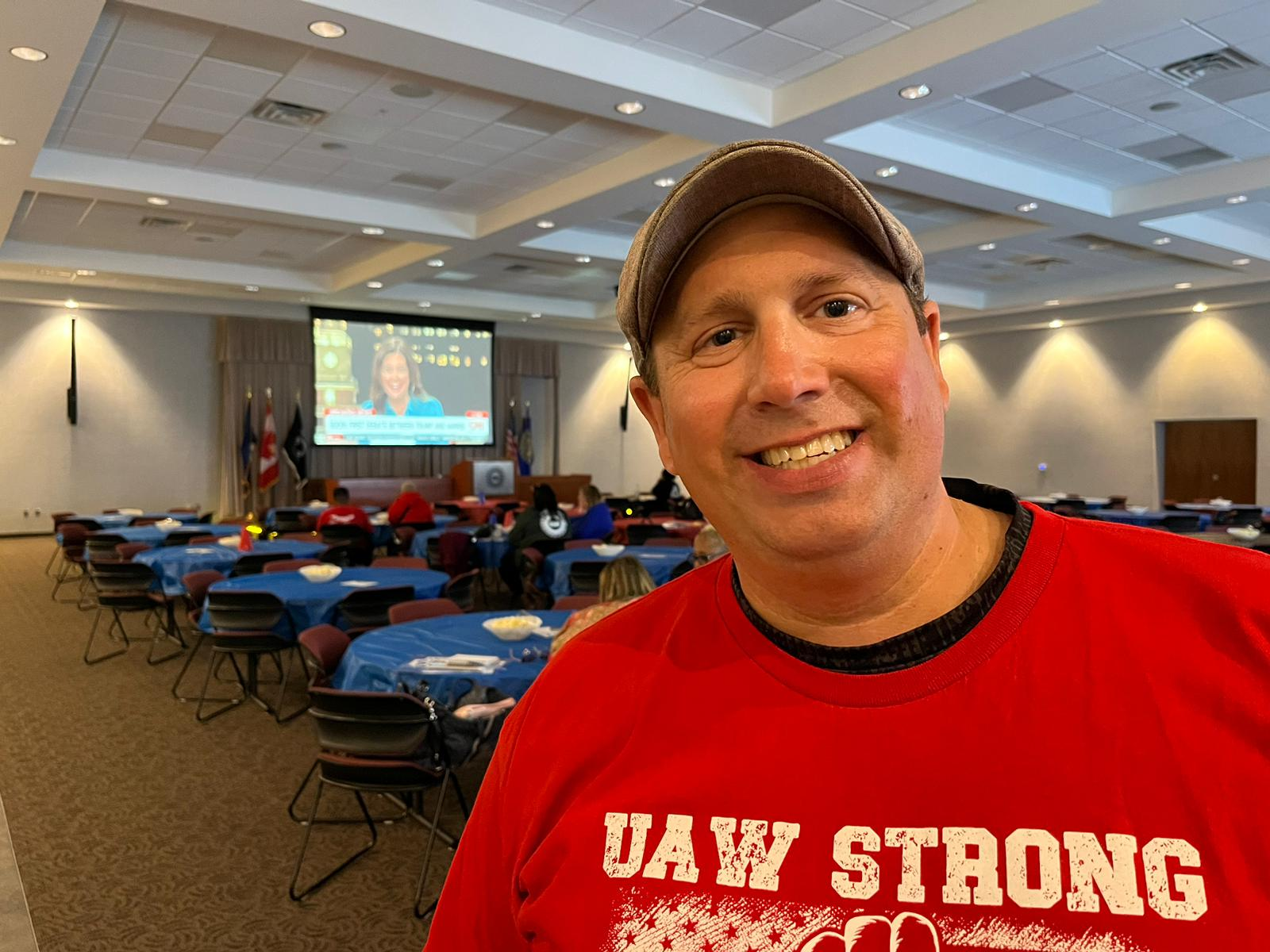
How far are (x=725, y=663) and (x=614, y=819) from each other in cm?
16

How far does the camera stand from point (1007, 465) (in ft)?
60.1

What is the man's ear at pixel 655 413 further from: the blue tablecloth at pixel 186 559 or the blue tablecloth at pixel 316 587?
the blue tablecloth at pixel 186 559

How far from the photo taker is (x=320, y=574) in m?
6.41

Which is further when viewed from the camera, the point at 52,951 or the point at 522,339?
the point at 522,339

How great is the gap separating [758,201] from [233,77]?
717cm

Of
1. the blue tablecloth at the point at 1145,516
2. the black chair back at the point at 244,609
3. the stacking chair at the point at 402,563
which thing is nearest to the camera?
the black chair back at the point at 244,609

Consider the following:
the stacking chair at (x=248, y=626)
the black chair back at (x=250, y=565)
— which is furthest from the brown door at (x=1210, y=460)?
the stacking chair at (x=248, y=626)

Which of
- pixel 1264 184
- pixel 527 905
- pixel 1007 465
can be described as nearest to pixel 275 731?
pixel 527 905

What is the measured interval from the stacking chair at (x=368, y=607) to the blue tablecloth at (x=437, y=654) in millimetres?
978

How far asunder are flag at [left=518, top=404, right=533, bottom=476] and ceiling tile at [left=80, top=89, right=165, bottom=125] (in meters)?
11.4

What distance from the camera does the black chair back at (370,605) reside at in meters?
5.76

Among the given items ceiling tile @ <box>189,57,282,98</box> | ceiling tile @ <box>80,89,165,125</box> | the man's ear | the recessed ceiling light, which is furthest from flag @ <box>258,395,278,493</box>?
the man's ear

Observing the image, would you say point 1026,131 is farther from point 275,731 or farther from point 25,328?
point 25,328

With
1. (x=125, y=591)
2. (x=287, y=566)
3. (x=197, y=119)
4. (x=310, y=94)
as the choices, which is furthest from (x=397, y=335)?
(x=287, y=566)
